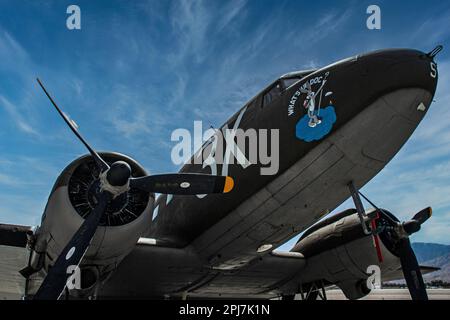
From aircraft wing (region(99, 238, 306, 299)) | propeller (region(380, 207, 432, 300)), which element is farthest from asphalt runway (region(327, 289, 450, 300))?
A: propeller (region(380, 207, 432, 300))

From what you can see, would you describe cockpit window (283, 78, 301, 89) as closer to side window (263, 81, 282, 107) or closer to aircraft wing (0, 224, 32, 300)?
side window (263, 81, 282, 107)

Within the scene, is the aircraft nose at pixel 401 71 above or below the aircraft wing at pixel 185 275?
above

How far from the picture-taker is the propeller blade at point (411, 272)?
8273 mm

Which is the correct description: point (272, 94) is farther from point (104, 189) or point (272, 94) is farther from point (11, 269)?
point (11, 269)

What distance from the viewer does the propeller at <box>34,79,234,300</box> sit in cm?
555

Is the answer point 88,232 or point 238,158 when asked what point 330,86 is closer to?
point 238,158

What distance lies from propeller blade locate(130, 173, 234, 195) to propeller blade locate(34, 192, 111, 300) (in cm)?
70

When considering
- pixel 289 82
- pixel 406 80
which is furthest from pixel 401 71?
pixel 289 82

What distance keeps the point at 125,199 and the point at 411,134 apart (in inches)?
204

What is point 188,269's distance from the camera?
905 centimetres

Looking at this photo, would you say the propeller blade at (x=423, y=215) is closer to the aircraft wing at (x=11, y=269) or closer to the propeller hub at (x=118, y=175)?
the propeller hub at (x=118, y=175)

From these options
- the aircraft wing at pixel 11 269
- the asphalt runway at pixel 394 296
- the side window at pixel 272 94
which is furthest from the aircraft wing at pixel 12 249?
the asphalt runway at pixel 394 296

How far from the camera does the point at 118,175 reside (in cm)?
601
